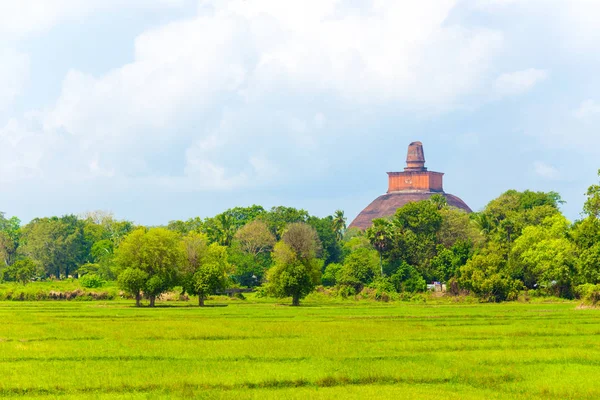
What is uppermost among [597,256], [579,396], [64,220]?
[64,220]

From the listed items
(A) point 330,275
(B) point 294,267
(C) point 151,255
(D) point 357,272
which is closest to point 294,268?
(B) point 294,267

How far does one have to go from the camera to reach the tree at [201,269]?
2803 inches

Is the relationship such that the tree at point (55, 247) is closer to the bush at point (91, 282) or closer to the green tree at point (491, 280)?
the bush at point (91, 282)

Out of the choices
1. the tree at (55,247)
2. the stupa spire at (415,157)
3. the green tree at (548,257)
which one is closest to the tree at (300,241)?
the green tree at (548,257)

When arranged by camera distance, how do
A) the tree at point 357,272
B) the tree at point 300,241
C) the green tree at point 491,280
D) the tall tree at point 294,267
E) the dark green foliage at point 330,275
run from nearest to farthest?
the tall tree at point 294,267 → the tree at point 300,241 → the green tree at point 491,280 → the tree at point 357,272 → the dark green foliage at point 330,275

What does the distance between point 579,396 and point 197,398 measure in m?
10.6

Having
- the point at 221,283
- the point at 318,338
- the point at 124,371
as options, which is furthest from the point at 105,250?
the point at 124,371

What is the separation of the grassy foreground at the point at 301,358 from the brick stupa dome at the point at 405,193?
130910 millimetres

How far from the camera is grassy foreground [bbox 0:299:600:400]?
2441 centimetres

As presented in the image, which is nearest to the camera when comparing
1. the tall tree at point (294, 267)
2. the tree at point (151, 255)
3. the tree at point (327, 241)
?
the tree at point (151, 255)

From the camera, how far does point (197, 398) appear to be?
75.4 feet

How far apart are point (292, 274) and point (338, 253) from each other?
46.9 metres

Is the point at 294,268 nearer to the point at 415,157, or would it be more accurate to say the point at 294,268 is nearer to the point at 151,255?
the point at 151,255

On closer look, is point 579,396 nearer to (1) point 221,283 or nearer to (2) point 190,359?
(2) point 190,359
